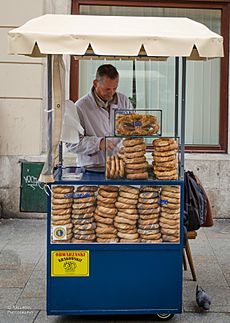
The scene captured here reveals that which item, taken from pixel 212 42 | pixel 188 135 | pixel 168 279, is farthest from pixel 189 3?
pixel 168 279

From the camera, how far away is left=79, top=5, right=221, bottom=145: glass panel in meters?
8.91

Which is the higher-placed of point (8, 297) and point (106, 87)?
point (106, 87)

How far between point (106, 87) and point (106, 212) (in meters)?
1.47

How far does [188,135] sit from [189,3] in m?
2.02

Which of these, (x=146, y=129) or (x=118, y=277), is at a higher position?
(x=146, y=129)

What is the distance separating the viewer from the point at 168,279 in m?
4.59

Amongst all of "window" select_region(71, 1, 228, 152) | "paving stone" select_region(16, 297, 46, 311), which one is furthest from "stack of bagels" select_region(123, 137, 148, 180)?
"window" select_region(71, 1, 228, 152)

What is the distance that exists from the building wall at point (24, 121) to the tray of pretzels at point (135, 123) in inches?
153

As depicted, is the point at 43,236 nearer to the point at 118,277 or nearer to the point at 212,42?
the point at 118,277

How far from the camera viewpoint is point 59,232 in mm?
4516

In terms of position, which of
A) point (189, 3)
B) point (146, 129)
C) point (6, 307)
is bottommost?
point (6, 307)

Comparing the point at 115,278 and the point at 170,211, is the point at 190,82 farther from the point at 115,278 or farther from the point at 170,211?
the point at 115,278

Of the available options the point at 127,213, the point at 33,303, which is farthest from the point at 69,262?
the point at 33,303

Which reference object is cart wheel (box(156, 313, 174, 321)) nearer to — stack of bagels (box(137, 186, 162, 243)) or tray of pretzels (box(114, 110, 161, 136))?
stack of bagels (box(137, 186, 162, 243))
